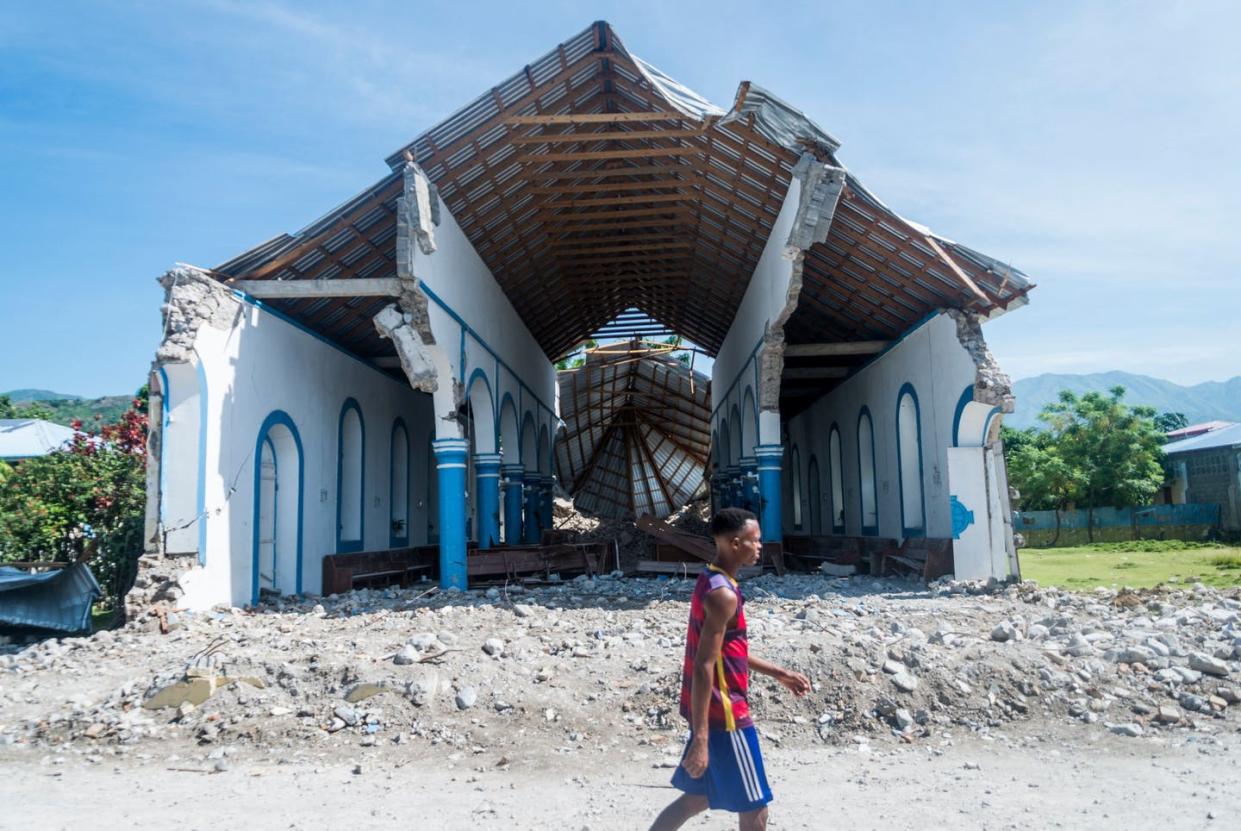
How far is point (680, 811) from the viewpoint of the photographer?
12.3ft

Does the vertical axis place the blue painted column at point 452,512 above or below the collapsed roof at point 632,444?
below

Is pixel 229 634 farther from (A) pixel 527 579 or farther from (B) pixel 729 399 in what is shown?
(B) pixel 729 399

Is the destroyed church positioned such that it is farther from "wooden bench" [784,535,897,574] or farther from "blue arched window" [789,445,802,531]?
"blue arched window" [789,445,802,531]

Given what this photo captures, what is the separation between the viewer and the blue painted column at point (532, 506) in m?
23.6

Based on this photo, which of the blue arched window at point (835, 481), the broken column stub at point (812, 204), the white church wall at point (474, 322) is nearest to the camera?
the broken column stub at point (812, 204)

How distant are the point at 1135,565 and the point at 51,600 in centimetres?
1982

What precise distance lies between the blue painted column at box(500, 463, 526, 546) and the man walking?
18.0m

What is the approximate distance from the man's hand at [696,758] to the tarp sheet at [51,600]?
10052 millimetres

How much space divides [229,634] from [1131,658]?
28.0 ft

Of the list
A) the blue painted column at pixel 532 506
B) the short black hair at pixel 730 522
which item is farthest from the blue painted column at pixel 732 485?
the short black hair at pixel 730 522

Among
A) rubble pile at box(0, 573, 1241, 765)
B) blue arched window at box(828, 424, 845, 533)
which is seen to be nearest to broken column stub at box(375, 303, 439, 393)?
rubble pile at box(0, 573, 1241, 765)

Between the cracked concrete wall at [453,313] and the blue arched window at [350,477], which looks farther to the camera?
the blue arched window at [350,477]

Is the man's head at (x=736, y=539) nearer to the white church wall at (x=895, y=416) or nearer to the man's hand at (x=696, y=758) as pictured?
the man's hand at (x=696, y=758)

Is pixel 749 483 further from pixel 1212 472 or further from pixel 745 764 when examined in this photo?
pixel 1212 472
